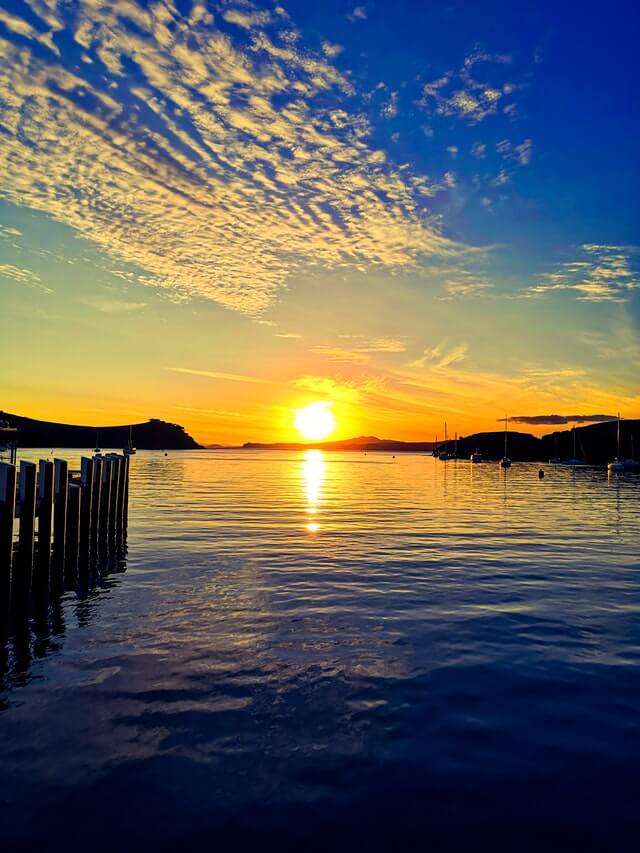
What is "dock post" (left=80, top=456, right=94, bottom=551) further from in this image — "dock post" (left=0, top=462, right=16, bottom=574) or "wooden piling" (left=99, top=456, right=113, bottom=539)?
"dock post" (left=0, top=462, right=16, bottom=574)

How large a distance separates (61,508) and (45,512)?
1462mm

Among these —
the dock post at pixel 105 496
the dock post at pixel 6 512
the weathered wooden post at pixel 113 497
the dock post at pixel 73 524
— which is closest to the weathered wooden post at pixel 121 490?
the weathered wooden post at pixel 113 497

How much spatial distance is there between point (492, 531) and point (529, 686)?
21.3 m

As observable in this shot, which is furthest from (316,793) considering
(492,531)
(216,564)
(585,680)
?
(492,531)

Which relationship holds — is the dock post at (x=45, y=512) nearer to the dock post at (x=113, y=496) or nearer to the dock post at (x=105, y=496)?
the dock post at (x=105, y=496)

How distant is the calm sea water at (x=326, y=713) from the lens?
6.04 m

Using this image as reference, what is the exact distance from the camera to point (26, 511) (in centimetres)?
1400

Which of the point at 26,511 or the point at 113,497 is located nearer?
the point at 26,511

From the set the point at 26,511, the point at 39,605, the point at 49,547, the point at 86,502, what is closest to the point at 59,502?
the point at 86,502

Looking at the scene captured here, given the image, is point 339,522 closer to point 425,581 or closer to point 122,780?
point 425,581

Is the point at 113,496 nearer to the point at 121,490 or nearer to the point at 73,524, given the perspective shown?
the point at 121,490

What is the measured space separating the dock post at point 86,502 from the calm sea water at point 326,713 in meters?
2.16

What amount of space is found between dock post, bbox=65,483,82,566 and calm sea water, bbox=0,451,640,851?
1.50 m

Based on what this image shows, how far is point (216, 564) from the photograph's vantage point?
1997cm
